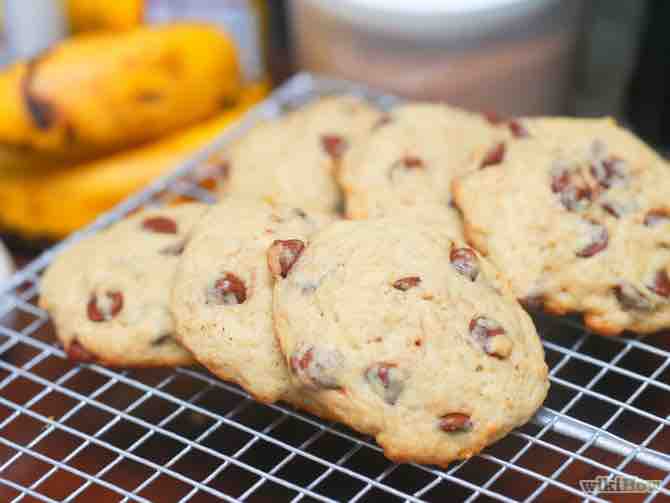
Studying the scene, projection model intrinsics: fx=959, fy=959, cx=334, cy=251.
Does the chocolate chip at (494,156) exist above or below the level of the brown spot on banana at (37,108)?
above

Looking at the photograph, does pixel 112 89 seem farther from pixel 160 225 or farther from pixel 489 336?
pixel 489 336

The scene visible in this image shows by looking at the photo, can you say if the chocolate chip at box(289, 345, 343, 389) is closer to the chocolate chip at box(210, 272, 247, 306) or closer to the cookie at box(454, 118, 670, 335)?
the chocolate chip at box(210, 272, 247, 306)

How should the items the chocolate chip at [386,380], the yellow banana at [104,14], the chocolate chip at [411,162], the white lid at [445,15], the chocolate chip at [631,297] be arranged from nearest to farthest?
the chocolate chip at [386,380], the chocolate chip at [631,297], the chocolate chip at [411,162], the white lid at [445,15], the yellow banana at [104,14]

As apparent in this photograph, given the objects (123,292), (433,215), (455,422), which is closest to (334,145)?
(433,215)

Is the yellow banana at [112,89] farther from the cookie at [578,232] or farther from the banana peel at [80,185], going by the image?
the cookie at [578,232]

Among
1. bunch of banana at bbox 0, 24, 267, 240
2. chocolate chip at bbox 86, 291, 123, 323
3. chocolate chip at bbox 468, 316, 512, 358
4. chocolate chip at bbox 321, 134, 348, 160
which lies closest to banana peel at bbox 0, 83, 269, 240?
bunch of banana at bbox 0, 24, 267, 240

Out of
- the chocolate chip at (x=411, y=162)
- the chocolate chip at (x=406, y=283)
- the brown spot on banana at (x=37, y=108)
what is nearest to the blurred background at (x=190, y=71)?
the brown spot on banana at (x=37, y=108)

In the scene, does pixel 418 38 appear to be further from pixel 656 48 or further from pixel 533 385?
pixel 533 385
